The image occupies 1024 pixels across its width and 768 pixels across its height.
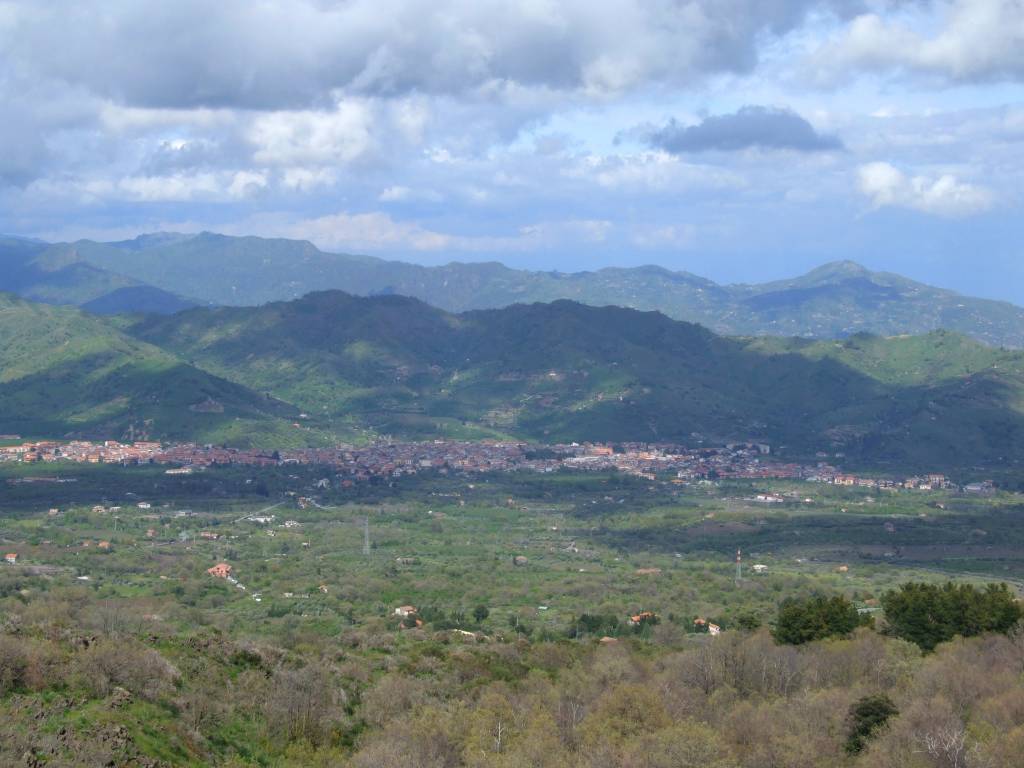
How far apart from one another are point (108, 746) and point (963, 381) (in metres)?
162

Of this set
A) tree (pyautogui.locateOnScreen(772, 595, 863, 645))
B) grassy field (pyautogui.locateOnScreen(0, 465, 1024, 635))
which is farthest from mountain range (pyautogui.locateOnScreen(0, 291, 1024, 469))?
tree (pyautogui.locateOnScreen(772, 595, 863, 645))

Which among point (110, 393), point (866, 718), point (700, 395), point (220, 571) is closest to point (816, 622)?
point (866, 718)

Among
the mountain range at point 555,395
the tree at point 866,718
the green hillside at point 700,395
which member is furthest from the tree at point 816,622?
the green hillside at point 700,395

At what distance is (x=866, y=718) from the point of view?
33000 mm

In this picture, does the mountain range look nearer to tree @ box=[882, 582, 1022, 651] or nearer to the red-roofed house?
the red-roofed house

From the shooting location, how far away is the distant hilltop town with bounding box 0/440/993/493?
131 meters

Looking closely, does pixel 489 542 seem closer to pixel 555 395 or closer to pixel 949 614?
pixel 949 614

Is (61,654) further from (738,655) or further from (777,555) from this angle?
(777,555)

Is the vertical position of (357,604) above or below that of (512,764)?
below

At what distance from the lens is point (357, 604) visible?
2594 inches

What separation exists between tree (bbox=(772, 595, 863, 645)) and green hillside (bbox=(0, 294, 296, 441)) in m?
104

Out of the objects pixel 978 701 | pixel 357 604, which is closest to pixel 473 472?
pixel 357 604

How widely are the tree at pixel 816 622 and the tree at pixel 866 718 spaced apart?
46.3 feet

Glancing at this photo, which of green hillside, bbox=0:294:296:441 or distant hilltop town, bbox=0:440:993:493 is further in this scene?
green hillside, bbox=0:294:296:441
